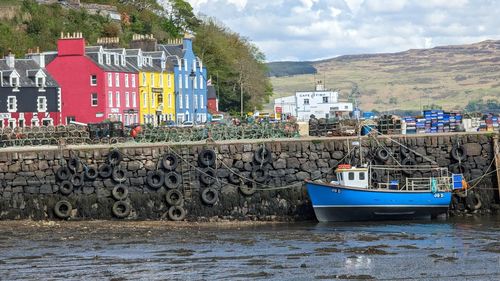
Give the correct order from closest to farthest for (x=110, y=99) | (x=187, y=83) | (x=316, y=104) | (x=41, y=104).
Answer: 1. (x=41, y=104)
2. (x=110, y=99)
3. (x=187, y=83)
4. (x=316, y=104)

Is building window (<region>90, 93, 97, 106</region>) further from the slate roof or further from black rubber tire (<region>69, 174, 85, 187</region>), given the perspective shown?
black rubber tire (<region>69, 174, 85, 187</region>)

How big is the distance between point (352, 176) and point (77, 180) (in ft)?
33.5

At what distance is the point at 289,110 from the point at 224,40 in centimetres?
1234

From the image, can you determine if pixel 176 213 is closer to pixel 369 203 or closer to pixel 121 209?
pixel 121 209

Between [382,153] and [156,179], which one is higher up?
[382,153]

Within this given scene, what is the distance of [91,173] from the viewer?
4206 cm

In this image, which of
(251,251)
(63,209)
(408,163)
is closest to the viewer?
(251,251)

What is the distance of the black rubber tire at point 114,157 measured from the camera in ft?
138

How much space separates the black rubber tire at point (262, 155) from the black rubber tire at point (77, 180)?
654cm

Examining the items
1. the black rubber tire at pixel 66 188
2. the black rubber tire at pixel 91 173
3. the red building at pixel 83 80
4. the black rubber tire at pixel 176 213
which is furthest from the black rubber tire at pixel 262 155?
the red building at pixel 83 80

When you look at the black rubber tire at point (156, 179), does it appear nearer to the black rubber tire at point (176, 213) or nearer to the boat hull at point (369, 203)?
the black rubber tire at point (176, 213)

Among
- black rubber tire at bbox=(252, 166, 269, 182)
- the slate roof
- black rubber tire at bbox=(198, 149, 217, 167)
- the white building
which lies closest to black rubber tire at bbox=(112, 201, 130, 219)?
black rubber tire at bbox=(198, 149, 217, 167)

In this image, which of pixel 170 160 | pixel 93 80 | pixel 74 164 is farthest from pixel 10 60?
pixel 170 160

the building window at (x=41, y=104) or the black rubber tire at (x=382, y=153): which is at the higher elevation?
the building window at (x=41, y=104)
